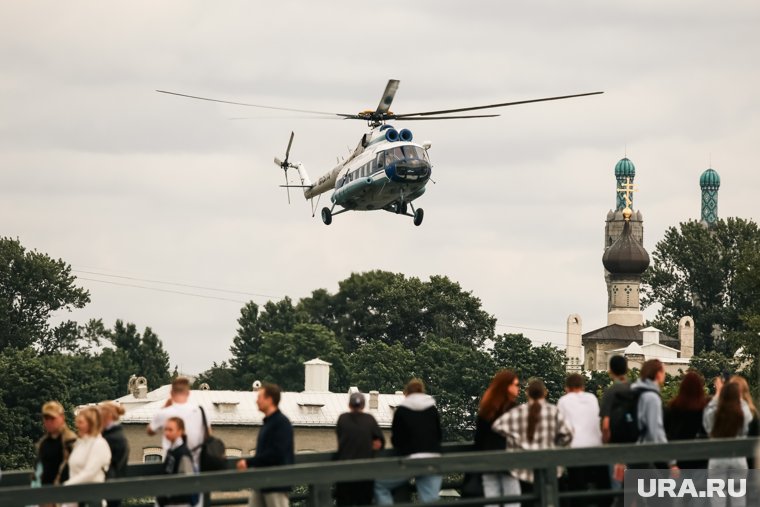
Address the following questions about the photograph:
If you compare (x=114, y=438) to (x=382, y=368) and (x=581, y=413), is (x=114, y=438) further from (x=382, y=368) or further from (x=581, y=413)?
(x=382, y=368)

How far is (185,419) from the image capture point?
21.7 metres

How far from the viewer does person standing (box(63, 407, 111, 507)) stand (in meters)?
20.7

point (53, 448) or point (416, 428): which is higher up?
point (416, 428)

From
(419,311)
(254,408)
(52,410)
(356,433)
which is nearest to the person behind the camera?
(52,410)

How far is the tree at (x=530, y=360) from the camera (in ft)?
555

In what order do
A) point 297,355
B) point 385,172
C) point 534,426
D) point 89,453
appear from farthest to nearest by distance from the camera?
1. point 297,355
2. point 385,172
3. point 534,426
4. point 89,453

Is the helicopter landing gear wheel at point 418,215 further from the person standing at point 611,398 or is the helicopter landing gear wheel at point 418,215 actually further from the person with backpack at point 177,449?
the person with backpack at point 177,449

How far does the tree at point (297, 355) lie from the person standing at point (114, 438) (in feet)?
528

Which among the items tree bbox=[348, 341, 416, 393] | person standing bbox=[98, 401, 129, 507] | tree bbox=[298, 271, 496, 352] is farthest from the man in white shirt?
tree bbox=[298, 271, 496, 352]

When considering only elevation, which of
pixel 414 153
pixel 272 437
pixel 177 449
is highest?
pixel 414 153

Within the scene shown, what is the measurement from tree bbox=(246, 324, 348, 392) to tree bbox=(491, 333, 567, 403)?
1492 centimetres

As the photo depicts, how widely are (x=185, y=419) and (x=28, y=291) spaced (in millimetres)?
157924

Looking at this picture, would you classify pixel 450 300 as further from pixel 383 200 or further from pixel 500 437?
pixel 500 437

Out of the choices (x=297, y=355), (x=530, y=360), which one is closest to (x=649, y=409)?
(x=530, y=360)
